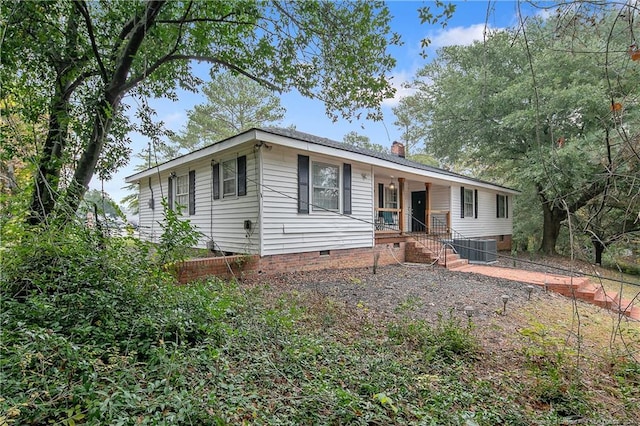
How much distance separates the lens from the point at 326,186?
8406mm

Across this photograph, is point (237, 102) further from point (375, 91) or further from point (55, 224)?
point (55, 224)

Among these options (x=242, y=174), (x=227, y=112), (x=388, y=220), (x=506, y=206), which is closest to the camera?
(x=242, y=174)

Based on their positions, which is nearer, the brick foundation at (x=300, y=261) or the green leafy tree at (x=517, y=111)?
the brick foundation at (x=300, y=261)

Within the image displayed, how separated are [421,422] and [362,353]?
113cm

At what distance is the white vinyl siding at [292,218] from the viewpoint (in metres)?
7.15

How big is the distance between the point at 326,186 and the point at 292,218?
1.49 metres

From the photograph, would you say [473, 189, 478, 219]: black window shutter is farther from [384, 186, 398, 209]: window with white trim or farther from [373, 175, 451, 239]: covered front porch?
[384, 186, 398, 209]: window with white trim

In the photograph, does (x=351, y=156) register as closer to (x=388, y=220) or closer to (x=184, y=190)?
(x=388, y=220)

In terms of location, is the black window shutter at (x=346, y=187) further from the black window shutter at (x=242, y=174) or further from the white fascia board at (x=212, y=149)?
the white fascia board at (x=212, y=149)

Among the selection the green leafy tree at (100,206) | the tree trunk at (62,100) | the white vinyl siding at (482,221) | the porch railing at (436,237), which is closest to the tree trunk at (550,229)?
the white vinyl siding at (482,221)

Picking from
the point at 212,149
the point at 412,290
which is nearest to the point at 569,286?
the point at 412,290

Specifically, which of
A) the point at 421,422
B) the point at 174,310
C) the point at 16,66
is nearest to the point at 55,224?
the point at 174,310

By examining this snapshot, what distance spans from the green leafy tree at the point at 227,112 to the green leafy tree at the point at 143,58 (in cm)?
1390

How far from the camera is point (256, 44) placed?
5.96 m
